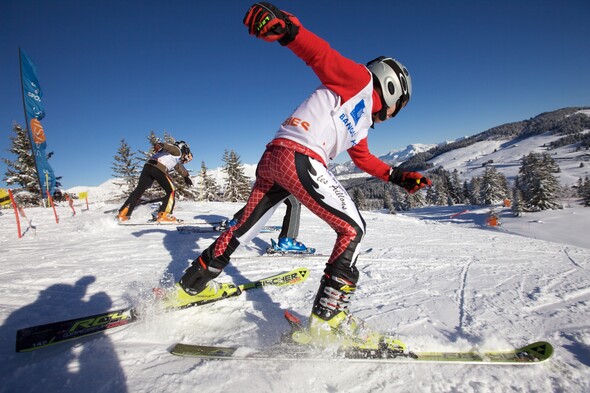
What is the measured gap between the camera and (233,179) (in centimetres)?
3128

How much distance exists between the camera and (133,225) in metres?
8.14

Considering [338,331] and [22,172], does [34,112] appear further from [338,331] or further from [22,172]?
[22,172]

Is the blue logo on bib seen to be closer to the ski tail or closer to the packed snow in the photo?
the packed snow

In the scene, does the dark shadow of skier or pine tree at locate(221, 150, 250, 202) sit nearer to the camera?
the dark shadow of skier

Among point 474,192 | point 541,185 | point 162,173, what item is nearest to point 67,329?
point 162,173

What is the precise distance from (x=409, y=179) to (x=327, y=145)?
107 cm

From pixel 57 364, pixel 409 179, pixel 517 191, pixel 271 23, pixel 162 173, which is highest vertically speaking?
pixel 517 191

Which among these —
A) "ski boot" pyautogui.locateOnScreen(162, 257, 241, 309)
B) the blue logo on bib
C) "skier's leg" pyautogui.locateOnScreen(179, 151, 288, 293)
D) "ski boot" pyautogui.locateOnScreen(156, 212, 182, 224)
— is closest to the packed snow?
"ski boot" pyautogui.locateOnScreen(162, 257, 241, 309)

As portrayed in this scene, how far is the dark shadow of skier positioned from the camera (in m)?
1.69

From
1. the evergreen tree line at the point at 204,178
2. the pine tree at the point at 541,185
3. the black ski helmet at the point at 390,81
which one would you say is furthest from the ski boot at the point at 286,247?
the pine tree at the point at 541,185

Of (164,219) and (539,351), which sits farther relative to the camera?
(164,219)

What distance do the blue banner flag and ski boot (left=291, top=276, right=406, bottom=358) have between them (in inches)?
515

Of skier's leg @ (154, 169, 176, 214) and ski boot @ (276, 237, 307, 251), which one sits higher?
skier's leg @ (154, 169, 176, 214)

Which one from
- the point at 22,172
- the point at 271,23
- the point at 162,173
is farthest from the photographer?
the point at 22,172
